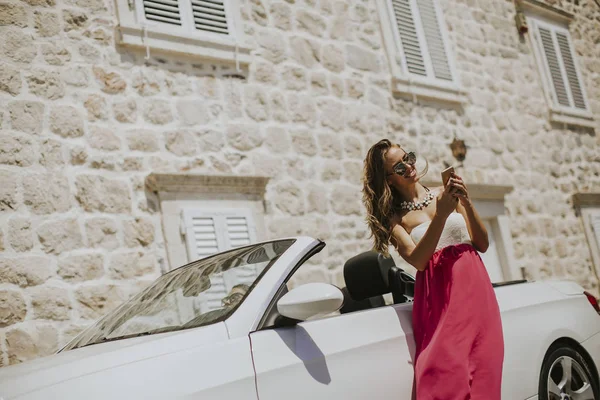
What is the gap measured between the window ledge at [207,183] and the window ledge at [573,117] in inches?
255

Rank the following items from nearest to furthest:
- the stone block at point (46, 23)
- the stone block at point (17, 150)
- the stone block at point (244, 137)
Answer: the stone block at point (17, 150)
the stone block at point (46, 23)
the stone block at point (244, 137)

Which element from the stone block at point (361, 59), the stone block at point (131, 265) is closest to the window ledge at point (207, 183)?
the stone block at point (131, 265)

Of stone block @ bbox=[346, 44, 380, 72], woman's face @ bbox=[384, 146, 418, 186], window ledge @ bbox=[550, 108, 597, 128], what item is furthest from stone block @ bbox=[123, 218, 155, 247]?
window ledge @ bbox=[550, 108, 597, 128]

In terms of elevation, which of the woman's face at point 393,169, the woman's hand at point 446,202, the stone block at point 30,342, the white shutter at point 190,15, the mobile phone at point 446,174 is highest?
the white shutter at point 190,15

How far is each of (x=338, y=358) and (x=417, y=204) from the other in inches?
45.6

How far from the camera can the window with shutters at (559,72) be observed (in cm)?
1151

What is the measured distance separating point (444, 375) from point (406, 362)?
0.59ft

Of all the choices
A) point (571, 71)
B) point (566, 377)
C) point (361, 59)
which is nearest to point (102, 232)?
point (566, 377)

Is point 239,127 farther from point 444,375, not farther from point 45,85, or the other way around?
point 444,375

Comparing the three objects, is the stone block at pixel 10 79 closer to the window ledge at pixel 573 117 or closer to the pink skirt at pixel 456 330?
the pink skirt at pixel 456 330

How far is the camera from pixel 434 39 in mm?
9922

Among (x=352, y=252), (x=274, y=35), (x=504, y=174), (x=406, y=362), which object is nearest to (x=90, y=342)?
(x=406, y=362)

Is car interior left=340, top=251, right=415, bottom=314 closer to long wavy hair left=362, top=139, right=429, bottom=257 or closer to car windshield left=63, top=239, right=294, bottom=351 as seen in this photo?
long wavy hair left=362, top=139, right=429, bottom=257

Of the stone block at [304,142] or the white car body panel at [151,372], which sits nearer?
the white car body panel at [151,372]
